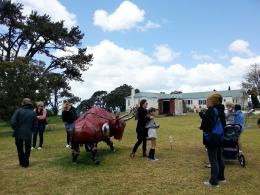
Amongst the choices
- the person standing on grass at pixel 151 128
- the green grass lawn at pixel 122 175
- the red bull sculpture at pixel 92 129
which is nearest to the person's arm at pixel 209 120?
the green grass lawn at pixel 122 175

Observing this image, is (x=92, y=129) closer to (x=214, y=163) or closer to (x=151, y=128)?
(x=151, y=128)

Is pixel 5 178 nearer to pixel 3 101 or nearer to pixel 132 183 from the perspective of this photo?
→ pixel 132 183

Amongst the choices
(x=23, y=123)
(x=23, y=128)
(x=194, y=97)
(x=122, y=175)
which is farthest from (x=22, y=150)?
(x=194, y=97)

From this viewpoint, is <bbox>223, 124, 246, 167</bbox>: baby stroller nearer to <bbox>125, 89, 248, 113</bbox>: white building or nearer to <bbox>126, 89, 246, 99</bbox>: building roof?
<bbox>125, 89, 248, 113</bbox>: white building

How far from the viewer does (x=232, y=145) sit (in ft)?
35.0

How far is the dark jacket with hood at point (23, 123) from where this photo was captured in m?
10.8

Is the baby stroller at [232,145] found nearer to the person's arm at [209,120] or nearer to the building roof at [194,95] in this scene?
the person's arm at [209,120]

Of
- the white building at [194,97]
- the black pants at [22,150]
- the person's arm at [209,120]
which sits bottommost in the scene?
the black pants at [22,150]

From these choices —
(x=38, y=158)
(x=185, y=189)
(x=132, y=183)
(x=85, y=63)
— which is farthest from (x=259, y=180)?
(x=85, y=63)

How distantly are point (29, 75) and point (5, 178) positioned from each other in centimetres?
1846

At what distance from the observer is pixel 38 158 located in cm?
1252

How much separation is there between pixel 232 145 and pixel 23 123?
19.3ft

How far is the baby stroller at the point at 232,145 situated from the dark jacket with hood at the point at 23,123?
17.9 feet


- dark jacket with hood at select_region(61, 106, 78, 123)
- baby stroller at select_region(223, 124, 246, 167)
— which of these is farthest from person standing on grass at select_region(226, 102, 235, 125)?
dark jacket with hood at select_region(61, 106, 78, 123)
